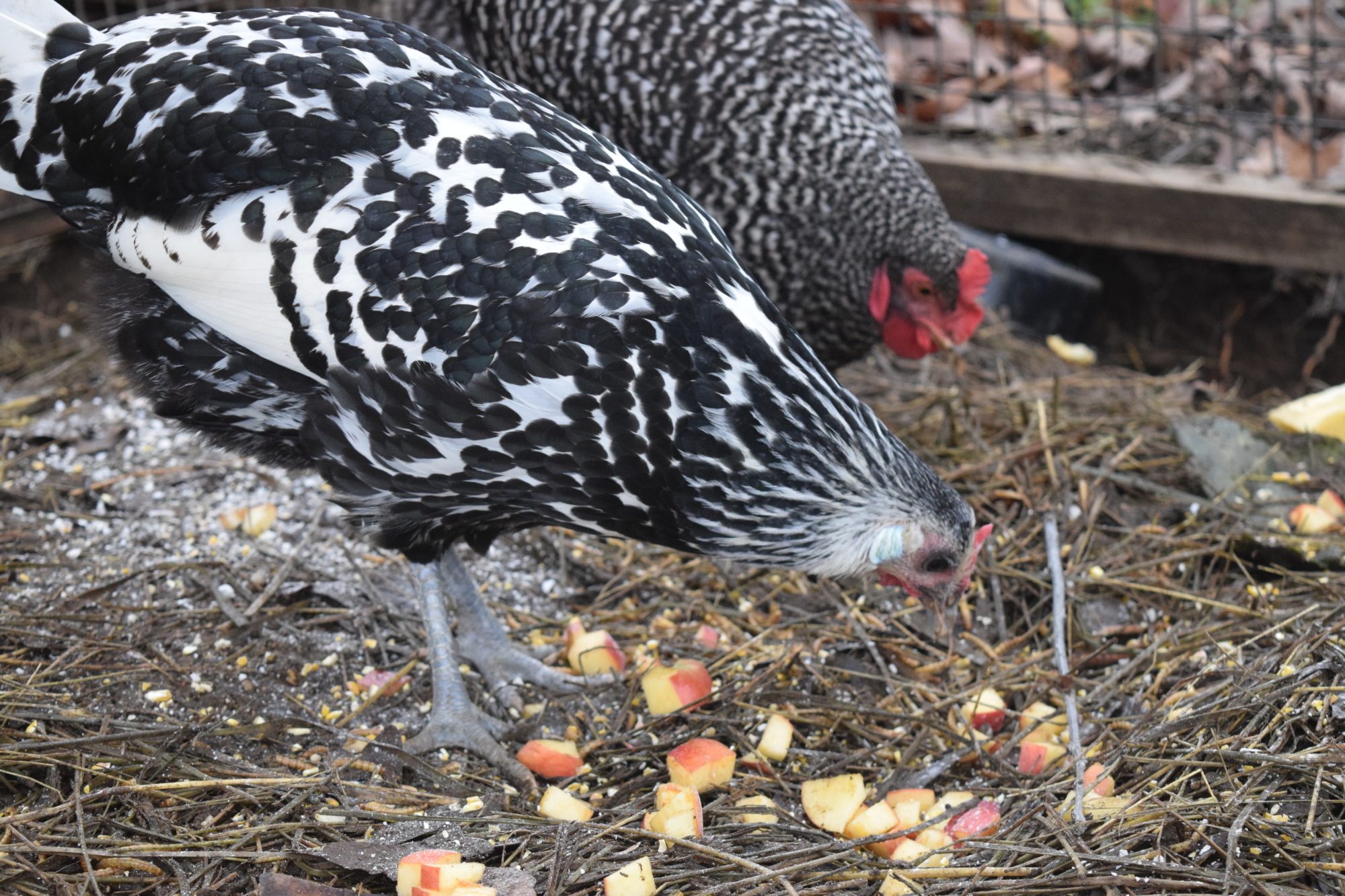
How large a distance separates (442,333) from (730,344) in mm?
568

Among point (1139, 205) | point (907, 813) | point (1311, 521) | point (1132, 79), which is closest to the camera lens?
point (907, 813)

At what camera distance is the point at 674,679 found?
117 inches

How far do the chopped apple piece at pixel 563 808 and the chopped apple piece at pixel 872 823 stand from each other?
55 cm

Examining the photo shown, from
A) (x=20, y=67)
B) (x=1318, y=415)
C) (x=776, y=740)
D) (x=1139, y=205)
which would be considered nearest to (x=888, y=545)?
(x=776, y=740)

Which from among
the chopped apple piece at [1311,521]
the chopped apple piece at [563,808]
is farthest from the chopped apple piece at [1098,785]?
the chopped apple piece at [1311,521]

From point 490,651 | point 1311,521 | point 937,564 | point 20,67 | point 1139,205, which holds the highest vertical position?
point 20,67

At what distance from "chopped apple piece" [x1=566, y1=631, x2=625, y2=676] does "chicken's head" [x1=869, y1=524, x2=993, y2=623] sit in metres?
0.72

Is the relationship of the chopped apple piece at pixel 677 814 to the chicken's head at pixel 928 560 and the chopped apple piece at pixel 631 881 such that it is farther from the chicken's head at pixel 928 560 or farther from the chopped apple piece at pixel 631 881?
the chicken's head at pixel 928 560

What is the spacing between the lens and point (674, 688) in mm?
2977

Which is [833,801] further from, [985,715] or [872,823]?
[985,715]

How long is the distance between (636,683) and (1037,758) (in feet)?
3.11

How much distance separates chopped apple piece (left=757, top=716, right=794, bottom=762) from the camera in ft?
9.41

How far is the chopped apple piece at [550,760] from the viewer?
2818 mm

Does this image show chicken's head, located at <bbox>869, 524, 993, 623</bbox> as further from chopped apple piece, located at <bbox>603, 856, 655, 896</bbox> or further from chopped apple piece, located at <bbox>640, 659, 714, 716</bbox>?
chopped apple piece, located at <bbox>603, 856, 655, 896</bbox>
